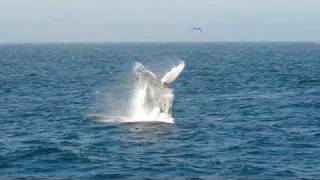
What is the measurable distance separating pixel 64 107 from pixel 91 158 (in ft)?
86.4

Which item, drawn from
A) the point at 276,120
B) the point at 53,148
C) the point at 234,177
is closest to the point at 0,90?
the point at 276,120

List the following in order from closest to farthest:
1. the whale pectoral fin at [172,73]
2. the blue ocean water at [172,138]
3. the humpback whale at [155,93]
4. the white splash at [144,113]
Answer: the blue ocean water at [172,138] < the humpback whale at [155,93] < the white splash at [144,113] < the whale pectoral fin at [172,73]

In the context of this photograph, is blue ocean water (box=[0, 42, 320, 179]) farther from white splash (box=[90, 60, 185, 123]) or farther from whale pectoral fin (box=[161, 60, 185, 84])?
whale pectoral fin (box=[161, 60, 185, 84])

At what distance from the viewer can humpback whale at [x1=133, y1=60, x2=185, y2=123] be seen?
5197cm

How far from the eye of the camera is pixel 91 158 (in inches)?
1459

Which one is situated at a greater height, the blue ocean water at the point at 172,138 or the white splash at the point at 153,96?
the white splash at the point at 153,96

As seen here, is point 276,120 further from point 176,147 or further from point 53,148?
point 53,148

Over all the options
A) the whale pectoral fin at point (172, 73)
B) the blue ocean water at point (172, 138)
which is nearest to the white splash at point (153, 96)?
the whale pectoral fin at point (172, 73)

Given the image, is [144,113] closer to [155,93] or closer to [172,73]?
[155,93]

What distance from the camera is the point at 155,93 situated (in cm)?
5225

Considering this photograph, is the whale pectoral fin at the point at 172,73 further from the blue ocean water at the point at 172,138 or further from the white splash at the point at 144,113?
the blue ocean water at the point at 172,138

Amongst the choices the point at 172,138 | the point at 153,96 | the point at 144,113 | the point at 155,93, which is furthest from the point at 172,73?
the point at 172,138

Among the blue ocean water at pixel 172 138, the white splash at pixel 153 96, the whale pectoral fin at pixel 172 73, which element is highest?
the whale pectoral fin at pixel 172 73

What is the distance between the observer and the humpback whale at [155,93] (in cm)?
5197
